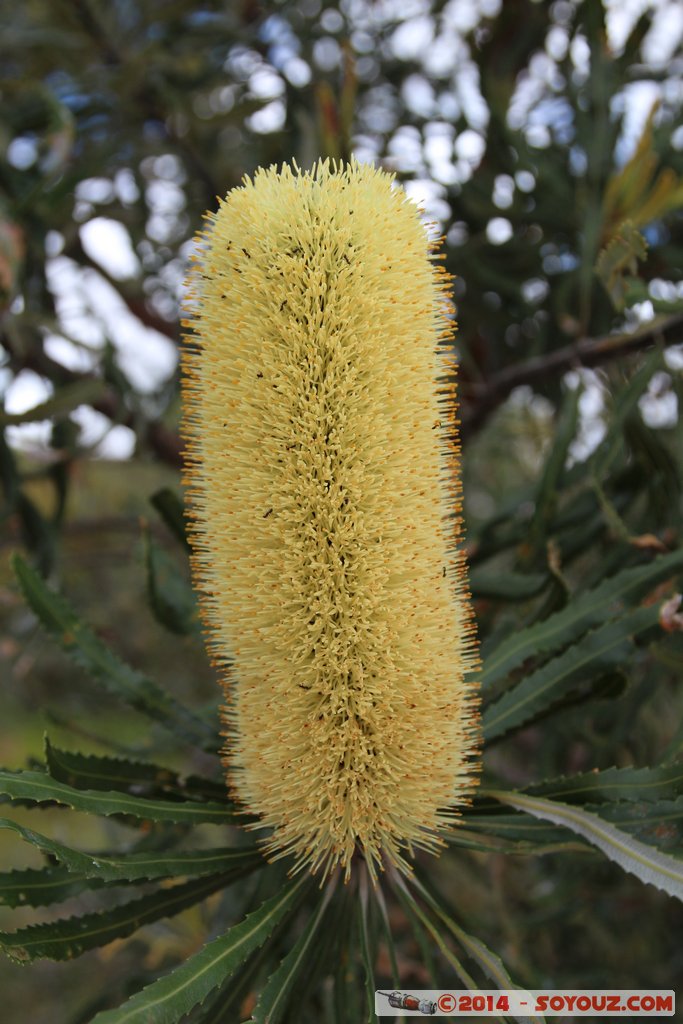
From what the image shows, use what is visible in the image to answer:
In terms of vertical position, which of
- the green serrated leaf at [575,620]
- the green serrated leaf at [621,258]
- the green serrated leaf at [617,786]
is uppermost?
the green serrated leaf at [621,258]

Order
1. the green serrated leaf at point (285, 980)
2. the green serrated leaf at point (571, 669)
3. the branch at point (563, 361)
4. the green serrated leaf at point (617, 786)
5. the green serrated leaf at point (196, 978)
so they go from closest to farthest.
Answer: the green serrated leaf at point (196, 978), the green serrated leaf at point (285, 980), the green serrated leaf at point (617, 786), the green serrated leaf at point (571, 669), the branch at point (563, 361)

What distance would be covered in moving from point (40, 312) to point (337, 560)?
179 cm

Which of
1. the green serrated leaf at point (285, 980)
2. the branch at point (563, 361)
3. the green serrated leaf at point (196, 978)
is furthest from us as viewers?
the branch at point (563, 361)

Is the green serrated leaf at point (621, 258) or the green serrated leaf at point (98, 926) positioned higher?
the green serrated leaf at point (621, 258)

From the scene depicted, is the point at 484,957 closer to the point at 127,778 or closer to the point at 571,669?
the point at 571,669

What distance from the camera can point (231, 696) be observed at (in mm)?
1355

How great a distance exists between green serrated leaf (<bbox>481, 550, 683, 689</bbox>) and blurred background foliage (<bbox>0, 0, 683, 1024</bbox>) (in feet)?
0.23

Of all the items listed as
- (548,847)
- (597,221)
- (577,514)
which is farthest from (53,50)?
(548,847)

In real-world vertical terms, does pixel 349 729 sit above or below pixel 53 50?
below

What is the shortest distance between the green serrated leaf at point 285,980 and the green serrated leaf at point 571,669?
429 millimetres

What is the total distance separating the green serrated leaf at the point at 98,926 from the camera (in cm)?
117

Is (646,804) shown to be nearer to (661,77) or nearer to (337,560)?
(337,560)

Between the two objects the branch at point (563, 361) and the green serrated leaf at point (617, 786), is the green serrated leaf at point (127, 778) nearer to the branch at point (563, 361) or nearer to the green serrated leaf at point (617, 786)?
the green serrated leaf at point (617, 786)

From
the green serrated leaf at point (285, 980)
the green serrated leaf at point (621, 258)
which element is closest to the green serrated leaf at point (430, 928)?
the green serrated leaf at point (285, 980)
